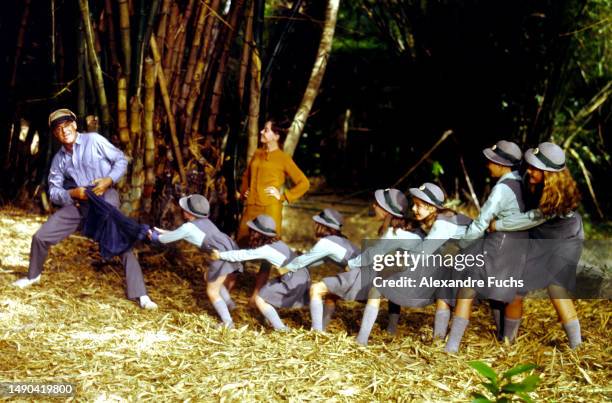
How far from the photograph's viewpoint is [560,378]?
13.0ft

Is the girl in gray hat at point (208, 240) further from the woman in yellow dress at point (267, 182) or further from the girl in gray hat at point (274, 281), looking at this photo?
the woman in yellow dress at point (267, 182)

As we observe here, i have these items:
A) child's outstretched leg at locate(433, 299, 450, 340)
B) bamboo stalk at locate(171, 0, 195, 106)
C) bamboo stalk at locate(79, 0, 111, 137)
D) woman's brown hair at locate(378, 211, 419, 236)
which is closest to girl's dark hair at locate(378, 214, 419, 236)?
woman's brown hair at locate(378, 211, 419, 236)

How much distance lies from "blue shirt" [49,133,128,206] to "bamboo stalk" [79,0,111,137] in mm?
556

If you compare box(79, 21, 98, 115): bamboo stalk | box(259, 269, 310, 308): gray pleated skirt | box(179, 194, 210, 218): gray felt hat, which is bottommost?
box(259, 269, 310, 308): gray pleated skirt

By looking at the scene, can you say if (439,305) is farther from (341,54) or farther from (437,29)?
(341,54)

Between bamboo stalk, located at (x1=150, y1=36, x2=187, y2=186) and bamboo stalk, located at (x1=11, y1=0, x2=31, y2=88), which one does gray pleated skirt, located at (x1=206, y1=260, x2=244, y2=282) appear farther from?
bamboo stalk, located at (x1=11, y1=0, x2=31, y2=88)

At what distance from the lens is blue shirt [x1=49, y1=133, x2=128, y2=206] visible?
16.1ft

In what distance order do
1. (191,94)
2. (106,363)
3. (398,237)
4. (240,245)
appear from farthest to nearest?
(191,94) → (240,245) → (398,237) → (106,363)

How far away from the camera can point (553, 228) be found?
4.31 metres

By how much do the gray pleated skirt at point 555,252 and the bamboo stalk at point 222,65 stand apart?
246 cm

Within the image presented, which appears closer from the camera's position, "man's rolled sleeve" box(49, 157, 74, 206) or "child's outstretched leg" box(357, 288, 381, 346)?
"child's outstretched leg" box(357, 288, 381, 346)

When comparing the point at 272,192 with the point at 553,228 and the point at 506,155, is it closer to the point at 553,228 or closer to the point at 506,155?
the point at 506,155

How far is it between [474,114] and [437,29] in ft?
2.76

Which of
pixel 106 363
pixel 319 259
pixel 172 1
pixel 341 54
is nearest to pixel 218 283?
pixel 319 259
